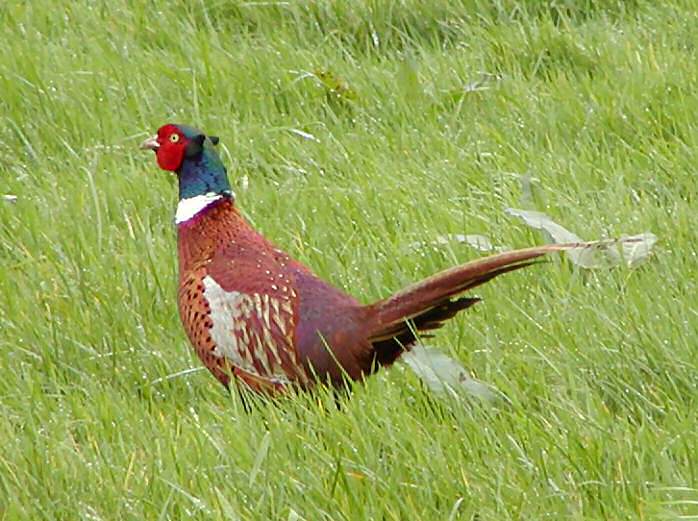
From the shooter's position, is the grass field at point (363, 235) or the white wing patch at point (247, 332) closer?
the grass field at point (363, 235)

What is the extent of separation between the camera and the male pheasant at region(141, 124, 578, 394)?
11.5 feet

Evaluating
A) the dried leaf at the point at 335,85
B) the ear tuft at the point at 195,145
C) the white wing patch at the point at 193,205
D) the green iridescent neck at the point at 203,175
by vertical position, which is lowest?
the dried leaf at the point at 335,85

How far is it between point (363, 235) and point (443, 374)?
1056 mm

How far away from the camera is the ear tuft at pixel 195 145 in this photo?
164 inches

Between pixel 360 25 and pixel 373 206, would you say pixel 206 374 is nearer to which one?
pixel 373 206

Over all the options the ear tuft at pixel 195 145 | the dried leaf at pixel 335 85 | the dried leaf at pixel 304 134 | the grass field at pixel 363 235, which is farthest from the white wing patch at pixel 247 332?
the dried leaf at pixel 335 85

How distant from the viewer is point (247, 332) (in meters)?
3.77

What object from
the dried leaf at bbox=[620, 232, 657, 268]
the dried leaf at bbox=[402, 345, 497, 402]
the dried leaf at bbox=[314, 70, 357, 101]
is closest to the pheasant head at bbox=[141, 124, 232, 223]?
the dried leaf at bbox=[402, 345, 497, 402]

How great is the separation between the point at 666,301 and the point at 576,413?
0.62 metres

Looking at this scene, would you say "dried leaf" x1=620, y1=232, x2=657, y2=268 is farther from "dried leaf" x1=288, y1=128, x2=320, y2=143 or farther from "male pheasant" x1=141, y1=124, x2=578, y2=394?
"dried leaf" x1=288, y1=128, x2=320, y2=143

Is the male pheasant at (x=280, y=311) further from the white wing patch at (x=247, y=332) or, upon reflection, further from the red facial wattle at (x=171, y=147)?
the red facial wattle at (x=171, y=147)

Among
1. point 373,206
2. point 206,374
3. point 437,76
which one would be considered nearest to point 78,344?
point 206,374

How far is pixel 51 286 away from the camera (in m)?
4.36

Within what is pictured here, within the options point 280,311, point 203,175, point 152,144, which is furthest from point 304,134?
point 280,311
